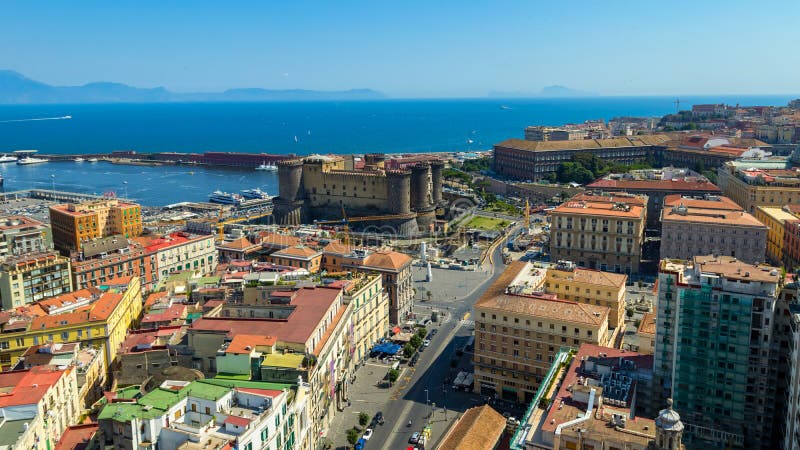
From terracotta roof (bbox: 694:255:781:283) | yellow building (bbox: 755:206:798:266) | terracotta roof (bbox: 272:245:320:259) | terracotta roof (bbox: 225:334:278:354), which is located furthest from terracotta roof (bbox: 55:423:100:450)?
yellow building (bbox: 755:206:798:266)

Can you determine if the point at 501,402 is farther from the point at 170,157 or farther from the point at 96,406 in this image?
the point at 170,157

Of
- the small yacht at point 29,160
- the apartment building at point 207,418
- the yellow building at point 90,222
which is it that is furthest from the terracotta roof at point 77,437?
the small yacht at point 29,160

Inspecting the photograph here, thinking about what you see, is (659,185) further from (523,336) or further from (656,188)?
(523,336)

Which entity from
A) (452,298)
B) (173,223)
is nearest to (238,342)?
(452,298)

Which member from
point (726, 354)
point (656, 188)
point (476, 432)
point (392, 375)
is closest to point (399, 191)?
point (656, 188)

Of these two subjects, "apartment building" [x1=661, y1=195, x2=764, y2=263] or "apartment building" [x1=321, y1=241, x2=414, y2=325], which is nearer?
"apartment building" [x1=321, y1=241, x2=414, y2=325]

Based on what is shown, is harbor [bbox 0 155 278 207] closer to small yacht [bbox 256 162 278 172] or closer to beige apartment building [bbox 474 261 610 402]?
small yacht [bbox 256 162 278 172]

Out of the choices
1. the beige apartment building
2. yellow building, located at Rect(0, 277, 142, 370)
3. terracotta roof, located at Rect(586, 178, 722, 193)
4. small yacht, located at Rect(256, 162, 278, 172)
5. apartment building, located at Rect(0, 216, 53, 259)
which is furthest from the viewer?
small yacht, located at Rect(256, 162, 278, 172)
